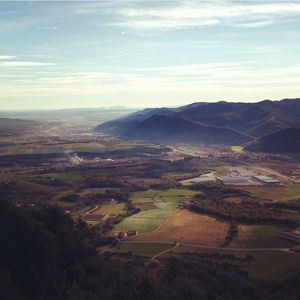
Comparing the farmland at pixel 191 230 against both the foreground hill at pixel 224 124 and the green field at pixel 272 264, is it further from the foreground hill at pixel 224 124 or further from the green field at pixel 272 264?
the foreground hill at pixel 224 124

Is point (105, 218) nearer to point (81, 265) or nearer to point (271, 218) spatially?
point (271, 218)

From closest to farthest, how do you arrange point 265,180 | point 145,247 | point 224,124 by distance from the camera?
1. point 145,247
2. point 265,180
3. point 224,124

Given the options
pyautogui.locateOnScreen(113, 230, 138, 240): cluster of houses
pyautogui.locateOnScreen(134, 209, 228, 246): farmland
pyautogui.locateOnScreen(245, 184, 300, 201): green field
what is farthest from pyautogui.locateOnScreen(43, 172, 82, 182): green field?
pyautogui.locateOnScreen(113, 230, 138, 240): cluster of houses

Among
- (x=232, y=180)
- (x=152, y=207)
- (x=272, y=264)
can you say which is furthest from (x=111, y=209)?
(x=232, y=180)

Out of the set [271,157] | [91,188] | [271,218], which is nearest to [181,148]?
[271,157]

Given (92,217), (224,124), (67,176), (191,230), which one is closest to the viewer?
(191,230)

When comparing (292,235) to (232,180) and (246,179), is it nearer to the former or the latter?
(232,180)

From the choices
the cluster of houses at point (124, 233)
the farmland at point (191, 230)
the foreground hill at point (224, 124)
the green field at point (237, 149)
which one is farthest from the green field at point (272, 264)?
the foreground hill at point (224, 124)
